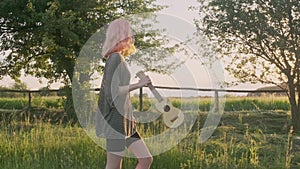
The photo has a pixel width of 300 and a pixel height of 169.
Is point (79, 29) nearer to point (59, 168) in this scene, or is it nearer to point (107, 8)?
point (107, 8)

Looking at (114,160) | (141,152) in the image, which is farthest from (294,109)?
(114,160)

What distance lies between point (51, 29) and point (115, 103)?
9.47m

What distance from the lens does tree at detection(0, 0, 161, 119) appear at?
1311 centimetres

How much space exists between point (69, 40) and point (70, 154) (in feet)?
24.8

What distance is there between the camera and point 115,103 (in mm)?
4066

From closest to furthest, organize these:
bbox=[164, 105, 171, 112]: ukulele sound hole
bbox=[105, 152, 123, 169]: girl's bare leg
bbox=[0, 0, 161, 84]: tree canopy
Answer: bbox=[105, 152, 123, 169]: girl's bare leg, bbox=[164, 105, 171, 112]: ukulele sound hole, bbox=[0, 0, 161, 84]: tree canopy

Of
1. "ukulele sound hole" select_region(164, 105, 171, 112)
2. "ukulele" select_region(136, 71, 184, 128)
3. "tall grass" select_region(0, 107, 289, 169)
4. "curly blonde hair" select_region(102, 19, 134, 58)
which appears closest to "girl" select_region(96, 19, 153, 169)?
"curly blonde hair" select_region(102, 19, 134, 58)

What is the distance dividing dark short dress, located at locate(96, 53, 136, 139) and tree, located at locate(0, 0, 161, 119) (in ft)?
28.8

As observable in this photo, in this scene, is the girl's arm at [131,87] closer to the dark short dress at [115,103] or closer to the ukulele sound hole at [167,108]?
the dark short dress at [115,103]

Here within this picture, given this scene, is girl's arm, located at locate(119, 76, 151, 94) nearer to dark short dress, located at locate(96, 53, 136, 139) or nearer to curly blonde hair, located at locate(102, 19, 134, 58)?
dark short dress, located at locate(96, 53, 136, 139)

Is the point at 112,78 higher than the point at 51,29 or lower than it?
lower

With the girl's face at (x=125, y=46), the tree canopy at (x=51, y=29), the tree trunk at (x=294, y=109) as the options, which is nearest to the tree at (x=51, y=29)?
the tree canopy at (x=51, y=29)

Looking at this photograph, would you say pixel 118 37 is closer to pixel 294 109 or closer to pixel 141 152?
pixel 141 152

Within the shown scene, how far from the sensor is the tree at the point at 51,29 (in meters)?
13.1
